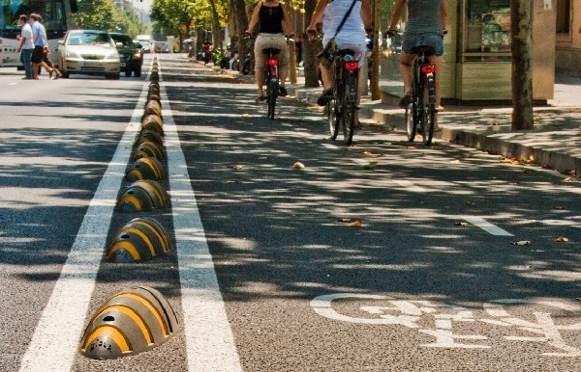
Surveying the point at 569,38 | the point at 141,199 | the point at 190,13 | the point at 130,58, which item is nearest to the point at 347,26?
the point at 141,199

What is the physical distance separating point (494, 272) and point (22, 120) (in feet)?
41.6

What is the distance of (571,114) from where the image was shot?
18.5 metres

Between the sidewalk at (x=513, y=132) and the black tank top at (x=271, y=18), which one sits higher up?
the black tank top at (x=271, y=18)

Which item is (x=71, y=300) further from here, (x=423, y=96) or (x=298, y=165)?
(x=423, y=96)

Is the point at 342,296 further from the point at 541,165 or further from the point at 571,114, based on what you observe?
the point at 571,114

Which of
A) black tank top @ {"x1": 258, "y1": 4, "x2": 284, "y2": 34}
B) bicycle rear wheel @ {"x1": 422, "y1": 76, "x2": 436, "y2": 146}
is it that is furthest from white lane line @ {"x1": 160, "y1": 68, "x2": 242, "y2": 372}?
black tank top @ {"x1": 258, "y1": 4, "x2": 284, "y2": 34}

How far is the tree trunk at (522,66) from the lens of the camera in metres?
15.6

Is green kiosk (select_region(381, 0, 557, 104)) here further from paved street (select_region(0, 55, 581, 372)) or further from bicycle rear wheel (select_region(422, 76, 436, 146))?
paved street (select_region(0, 55, 581, 372))

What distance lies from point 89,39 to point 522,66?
28407 millimetres

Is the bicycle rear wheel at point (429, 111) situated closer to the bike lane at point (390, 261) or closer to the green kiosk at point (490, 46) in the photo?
the bike lane at point (390, 261)

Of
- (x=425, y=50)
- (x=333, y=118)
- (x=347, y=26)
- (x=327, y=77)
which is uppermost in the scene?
(x=347, y=26)

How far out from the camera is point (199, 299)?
5496mm

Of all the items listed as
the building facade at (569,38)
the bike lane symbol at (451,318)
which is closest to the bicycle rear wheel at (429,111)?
the bike lane symbol at (451,318)

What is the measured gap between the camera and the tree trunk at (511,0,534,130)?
1563cm
